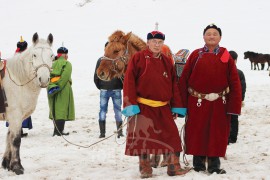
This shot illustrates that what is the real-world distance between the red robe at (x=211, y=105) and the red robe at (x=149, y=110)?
1.16 feet

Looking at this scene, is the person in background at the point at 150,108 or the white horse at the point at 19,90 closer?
the person in background at the point at 150,108

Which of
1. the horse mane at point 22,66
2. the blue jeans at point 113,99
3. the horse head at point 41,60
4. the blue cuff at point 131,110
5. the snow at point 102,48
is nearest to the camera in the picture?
the blue cuff at point 131,110

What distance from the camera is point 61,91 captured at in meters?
8.86

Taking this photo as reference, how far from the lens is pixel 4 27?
40688mm

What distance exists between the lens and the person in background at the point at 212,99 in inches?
192

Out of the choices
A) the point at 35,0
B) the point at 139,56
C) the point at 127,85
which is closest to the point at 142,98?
the point at 127,85

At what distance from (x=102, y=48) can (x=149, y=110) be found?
27.3 metres

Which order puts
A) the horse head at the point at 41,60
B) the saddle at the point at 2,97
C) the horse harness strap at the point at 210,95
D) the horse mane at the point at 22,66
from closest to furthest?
the horse harness strap at the point at 210,95
the horse head at the point at 41,60
the saddle at the point at 2,97
the horse mane at the point at 22,66

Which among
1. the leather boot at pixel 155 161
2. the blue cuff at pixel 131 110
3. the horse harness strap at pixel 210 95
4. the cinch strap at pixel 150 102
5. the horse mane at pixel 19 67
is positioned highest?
the horse mane at pixel 19 67

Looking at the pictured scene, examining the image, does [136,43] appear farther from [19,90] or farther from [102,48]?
[102,48]

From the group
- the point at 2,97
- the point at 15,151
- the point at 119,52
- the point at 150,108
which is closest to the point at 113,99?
the point at 119,52

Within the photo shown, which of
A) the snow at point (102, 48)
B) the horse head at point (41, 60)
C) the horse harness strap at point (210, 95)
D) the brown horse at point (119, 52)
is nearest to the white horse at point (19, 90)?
the horse head at point (41, 60)

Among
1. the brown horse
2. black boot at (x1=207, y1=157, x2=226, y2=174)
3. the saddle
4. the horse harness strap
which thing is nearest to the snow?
black boot at (x1=207, y1=157, x2=226, y2=174)

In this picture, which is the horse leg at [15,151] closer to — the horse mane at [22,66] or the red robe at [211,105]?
the horse mane at [22,66]
